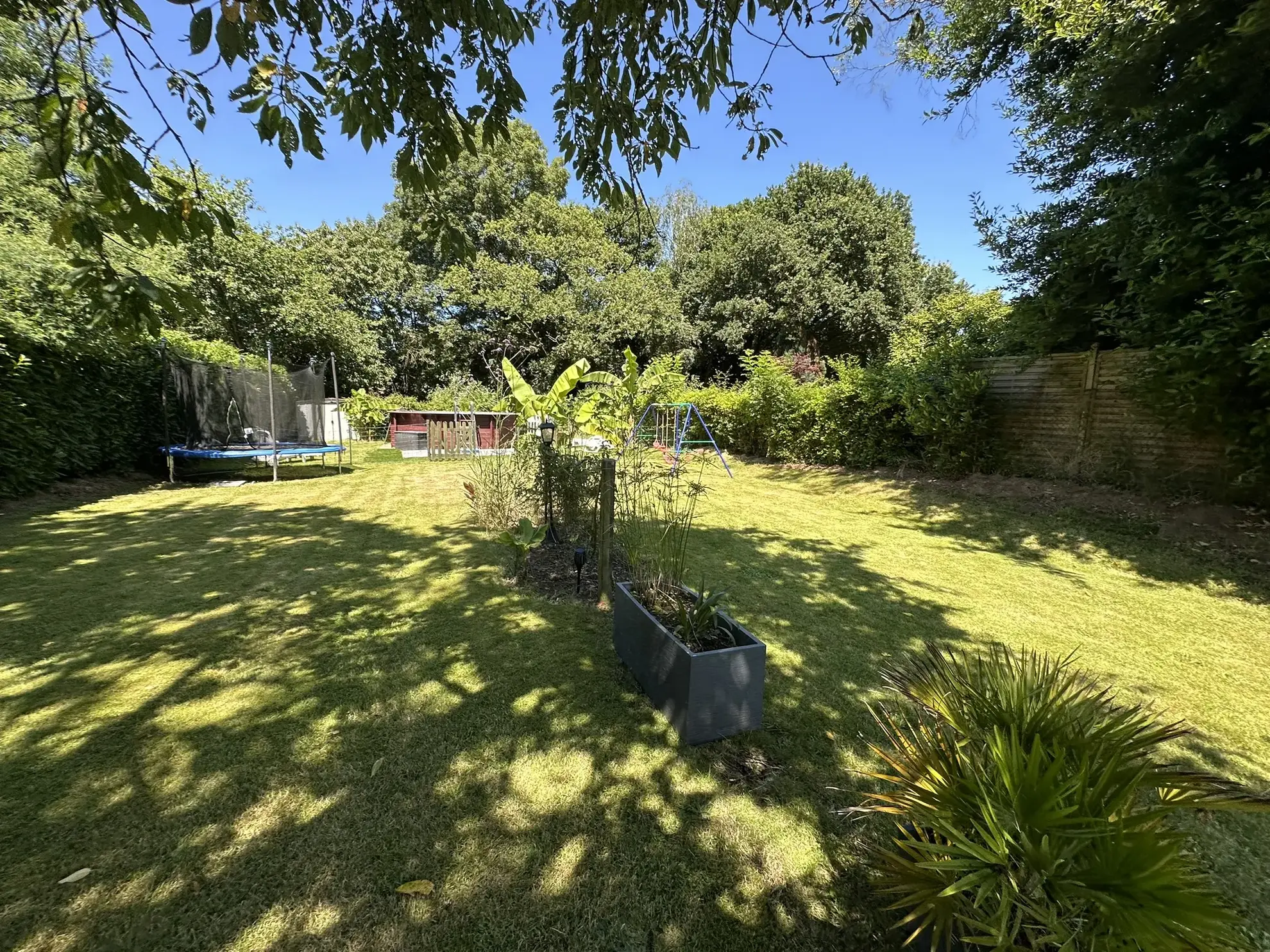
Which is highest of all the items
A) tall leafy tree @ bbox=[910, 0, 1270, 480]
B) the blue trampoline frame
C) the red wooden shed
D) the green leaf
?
tall leafy tree @ bbox=[910, 0, 1270, 480]

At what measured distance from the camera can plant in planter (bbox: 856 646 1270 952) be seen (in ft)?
3.62

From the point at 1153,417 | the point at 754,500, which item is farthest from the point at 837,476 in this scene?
the point at 1153,417

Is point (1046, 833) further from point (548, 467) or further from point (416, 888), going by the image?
point (548, 467)

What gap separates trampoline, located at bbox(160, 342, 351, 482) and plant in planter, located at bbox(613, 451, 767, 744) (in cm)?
921

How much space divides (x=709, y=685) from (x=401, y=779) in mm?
1447

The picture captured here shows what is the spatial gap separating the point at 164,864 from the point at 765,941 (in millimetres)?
2082

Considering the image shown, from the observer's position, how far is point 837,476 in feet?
35.0

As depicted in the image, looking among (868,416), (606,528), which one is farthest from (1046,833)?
(868,416)

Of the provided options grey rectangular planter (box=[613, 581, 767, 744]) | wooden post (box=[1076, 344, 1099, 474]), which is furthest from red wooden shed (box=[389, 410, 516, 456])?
wooden post (box=[1076, 344, 1099, 474])

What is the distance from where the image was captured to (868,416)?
10.3m

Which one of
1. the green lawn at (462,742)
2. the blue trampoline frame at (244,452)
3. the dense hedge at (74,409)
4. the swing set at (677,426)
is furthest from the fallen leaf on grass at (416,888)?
the blue trampoline frame at (244,452)

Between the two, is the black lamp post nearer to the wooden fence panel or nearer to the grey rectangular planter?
the grey rectangular planter

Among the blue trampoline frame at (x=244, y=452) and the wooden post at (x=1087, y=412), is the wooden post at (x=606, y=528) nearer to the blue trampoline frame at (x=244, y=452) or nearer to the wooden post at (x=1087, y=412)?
the wooden post at (x=1087, y=412)

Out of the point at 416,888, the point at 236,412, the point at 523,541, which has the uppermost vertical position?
the point at 236,412
